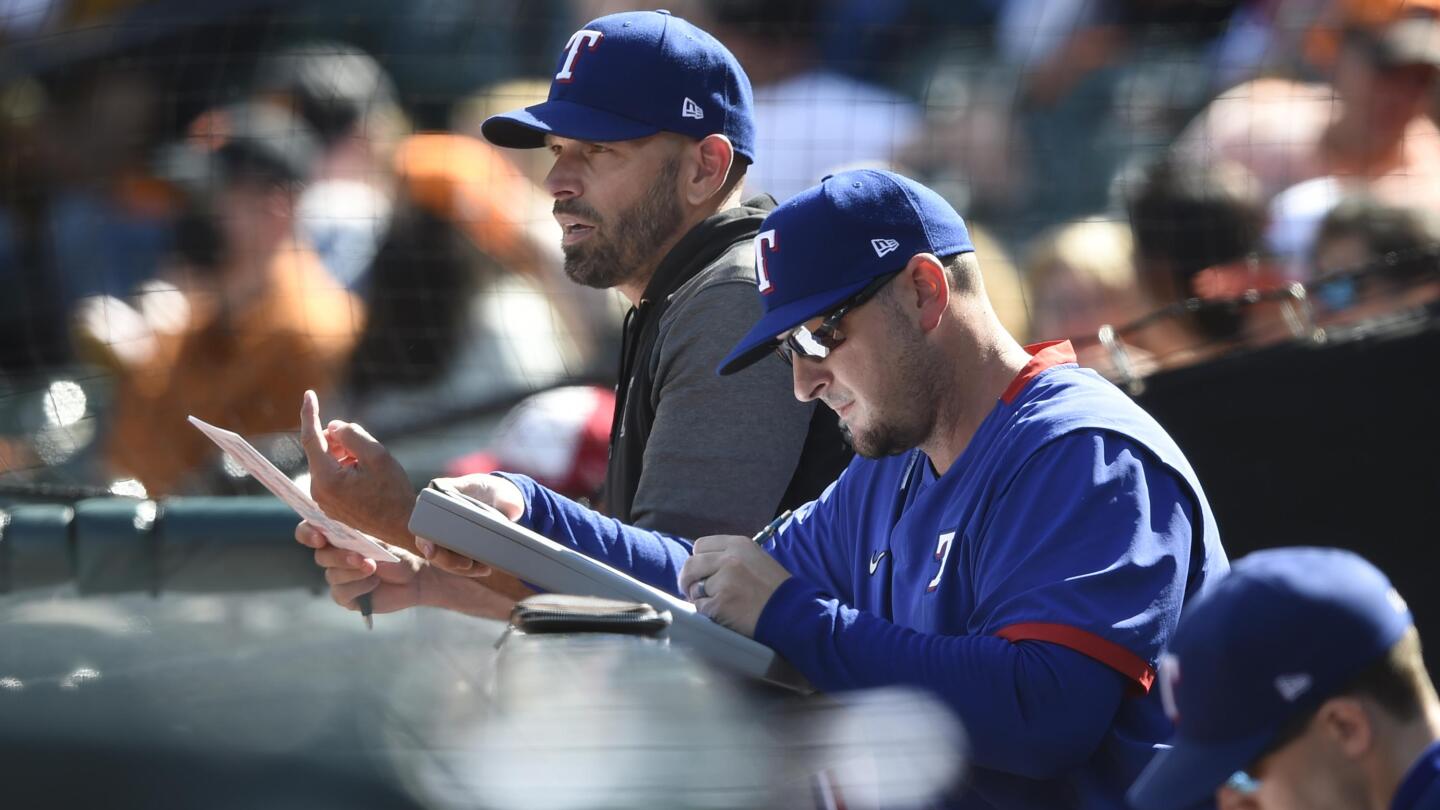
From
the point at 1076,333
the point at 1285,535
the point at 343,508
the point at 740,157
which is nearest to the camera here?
the point at 343,508

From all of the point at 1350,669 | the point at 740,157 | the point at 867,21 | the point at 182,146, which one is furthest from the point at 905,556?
the point at 182,146

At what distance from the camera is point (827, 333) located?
227 cm

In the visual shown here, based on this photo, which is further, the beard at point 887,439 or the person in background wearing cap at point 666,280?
the person in background wearing cap at point 666,280

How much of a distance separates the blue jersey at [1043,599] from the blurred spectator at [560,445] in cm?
210

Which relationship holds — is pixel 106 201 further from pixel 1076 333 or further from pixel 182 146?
pixel 1076 333

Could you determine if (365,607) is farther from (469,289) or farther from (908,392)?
(469,289)

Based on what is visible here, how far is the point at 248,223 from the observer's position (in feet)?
17.0

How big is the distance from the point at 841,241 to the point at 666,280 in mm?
686

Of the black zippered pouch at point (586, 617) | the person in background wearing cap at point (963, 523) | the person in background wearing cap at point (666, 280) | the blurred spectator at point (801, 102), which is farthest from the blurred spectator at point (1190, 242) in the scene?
the black zippered pouch at point (586, 617)

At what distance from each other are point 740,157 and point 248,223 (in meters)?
2.58

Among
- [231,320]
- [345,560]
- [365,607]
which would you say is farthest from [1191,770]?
[231,320]

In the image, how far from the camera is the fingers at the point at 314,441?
2.57m

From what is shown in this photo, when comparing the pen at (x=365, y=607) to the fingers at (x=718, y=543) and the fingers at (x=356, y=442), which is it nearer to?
the fingers at (x=356, y=442)

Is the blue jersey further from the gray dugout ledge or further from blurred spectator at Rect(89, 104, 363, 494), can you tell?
blurred spectator at Rect(89, 104, 363, 494)
